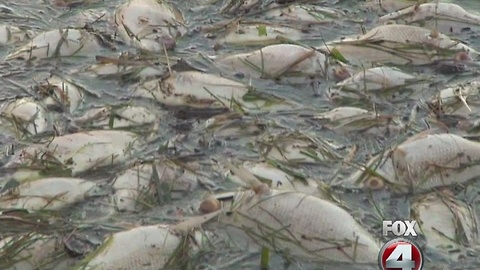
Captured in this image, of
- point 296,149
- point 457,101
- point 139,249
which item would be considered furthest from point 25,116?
point 457,101

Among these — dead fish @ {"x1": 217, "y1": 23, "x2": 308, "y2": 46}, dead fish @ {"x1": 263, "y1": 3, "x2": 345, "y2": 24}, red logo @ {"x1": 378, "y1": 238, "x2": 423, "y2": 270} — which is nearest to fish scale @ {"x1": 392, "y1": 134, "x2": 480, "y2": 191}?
red logo @ {"x1": 378, "y1": 238, "x2": 423, "y2": 270}

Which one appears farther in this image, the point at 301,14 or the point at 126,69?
the point at 301,14

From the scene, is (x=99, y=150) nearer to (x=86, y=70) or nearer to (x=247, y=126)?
(x=247, y=126)

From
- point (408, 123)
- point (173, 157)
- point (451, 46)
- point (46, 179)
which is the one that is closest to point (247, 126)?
point (173, 157)

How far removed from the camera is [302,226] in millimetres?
3180

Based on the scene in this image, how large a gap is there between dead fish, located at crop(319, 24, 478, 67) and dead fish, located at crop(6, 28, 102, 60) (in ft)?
3.76

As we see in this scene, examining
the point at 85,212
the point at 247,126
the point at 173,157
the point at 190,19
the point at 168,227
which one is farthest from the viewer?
the point at 190,19

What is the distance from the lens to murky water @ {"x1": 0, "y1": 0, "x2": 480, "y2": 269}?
133 inches

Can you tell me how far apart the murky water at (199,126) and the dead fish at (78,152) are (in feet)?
0.19

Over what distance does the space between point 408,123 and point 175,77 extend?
1.03 meters

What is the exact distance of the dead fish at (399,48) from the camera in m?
4.65

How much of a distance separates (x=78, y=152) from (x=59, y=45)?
3.82ft

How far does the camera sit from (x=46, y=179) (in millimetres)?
3551

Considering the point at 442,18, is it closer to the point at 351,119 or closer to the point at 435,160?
the point at 351,119
